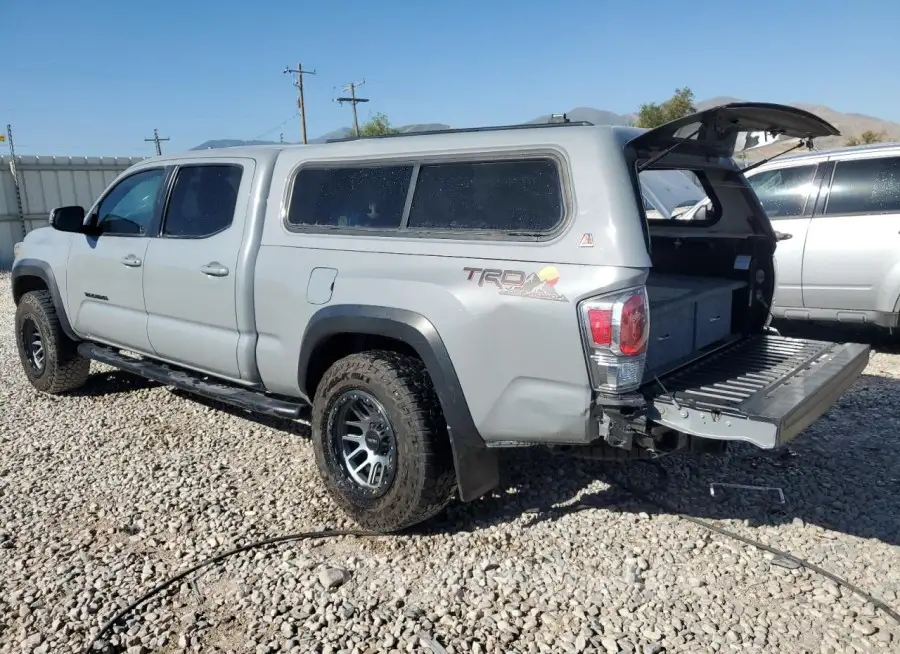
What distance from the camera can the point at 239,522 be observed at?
3.85 meters

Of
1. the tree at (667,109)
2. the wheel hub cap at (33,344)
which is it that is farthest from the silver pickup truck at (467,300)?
the tree at (667,109)

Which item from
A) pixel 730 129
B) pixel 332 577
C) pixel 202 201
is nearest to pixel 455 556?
pixel 332 577

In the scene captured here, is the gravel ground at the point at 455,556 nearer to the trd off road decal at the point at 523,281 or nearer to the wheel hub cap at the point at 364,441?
the wheel hub cap at the point at 364,441

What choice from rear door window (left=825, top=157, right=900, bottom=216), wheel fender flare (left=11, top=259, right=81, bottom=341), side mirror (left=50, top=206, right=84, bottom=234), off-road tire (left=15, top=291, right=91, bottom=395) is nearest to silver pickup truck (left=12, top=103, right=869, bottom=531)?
side mirror (left=50, top=206, right=84, bottom=234)

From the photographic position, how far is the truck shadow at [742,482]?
149 inches

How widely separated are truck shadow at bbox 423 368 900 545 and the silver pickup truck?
0.59 metres

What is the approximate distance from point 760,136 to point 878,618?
7.91ft

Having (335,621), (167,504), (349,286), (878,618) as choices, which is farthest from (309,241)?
(878,618)

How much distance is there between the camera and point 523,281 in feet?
9.91

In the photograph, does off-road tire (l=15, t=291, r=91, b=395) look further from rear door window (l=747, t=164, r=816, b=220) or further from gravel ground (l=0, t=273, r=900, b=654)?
rear door window (l=747, t=164, r=816, b=220)

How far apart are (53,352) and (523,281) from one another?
4.59m

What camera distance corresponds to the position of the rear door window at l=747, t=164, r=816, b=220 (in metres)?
7.07

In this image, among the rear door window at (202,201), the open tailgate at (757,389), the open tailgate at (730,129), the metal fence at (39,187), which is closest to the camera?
the open tailgate at (757,389)

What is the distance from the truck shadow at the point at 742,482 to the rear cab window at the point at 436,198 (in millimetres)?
1514
